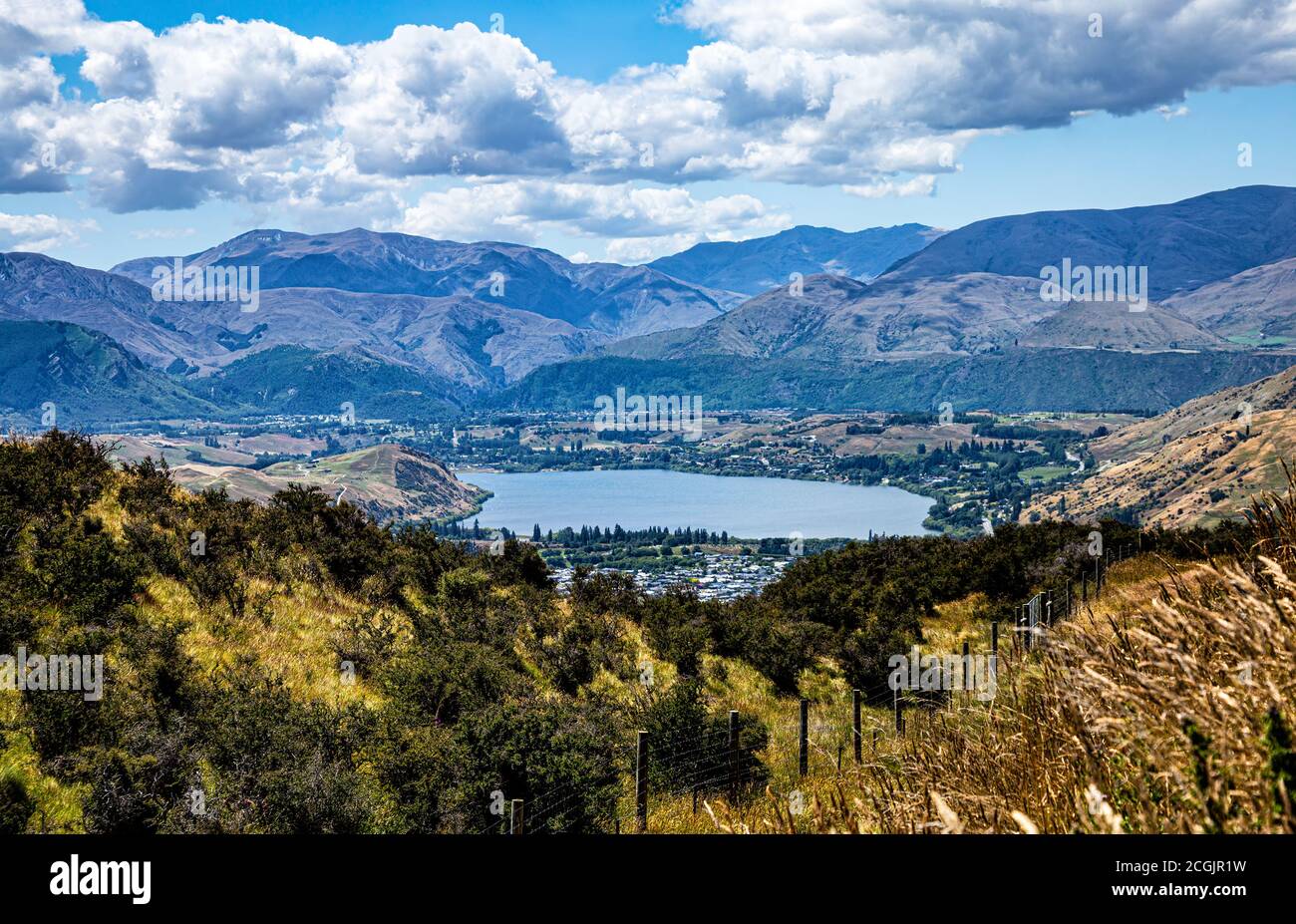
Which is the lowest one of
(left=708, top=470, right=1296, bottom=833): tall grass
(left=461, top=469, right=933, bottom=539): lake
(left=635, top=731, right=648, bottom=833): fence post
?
(left=461, top=469, right=933, bottom=539): lake

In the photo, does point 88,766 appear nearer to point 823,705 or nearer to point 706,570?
point 823,705

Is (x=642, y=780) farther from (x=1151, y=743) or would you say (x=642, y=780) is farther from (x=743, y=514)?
(x=743, y=514)

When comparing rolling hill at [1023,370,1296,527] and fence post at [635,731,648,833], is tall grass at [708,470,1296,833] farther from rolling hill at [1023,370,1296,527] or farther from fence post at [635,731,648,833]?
rolling hill at [1023,370,1296,527]

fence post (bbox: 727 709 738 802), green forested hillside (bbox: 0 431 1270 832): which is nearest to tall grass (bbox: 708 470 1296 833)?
fence post (bbox: 727 709 738 802)

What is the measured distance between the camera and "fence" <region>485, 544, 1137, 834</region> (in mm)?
8500

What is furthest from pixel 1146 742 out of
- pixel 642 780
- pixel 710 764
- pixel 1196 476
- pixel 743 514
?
pixel 743 514

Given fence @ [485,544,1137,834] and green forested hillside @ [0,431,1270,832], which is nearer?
green forested hillside @ [0,431,1270,832]

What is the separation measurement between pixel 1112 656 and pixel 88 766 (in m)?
7.84

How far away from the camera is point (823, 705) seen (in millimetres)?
16406

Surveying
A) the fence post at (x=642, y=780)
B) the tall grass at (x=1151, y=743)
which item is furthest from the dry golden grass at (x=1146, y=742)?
the fence post at (x=642, y=780)

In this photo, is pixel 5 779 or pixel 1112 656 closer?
pixel 1112 656

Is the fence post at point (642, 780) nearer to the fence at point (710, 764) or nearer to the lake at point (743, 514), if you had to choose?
the fence at point (710, 764)

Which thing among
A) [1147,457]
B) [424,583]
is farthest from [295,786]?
[1147,457]

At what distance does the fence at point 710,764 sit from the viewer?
8.50m
